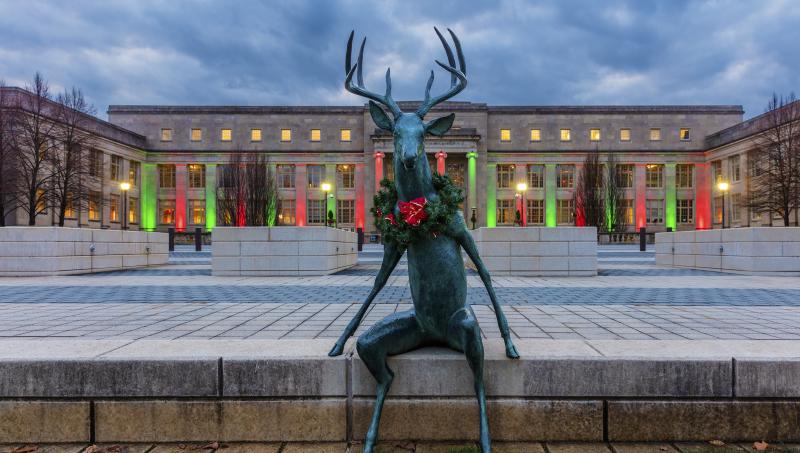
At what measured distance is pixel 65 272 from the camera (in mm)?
13094

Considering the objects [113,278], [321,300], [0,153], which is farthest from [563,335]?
[0,153]

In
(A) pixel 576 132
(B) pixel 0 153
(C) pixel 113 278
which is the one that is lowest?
(C) pixel 113 278

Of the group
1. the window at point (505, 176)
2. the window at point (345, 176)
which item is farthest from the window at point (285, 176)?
the window at point (505, 176)

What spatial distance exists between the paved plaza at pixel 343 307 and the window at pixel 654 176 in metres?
55.2

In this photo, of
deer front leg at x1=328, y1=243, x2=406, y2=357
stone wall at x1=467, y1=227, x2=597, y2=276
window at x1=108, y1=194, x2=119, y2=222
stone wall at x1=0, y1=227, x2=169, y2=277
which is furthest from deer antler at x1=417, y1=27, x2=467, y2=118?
window at x1=108, y1=194, x2=119, y2=222

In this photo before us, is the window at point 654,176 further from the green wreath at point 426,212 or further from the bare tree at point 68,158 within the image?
the green wreath at point 426,212

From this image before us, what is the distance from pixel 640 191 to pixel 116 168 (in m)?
65.9

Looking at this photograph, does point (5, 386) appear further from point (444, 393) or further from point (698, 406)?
point (698, 406)

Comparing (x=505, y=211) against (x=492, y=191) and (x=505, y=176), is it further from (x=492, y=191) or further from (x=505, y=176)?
(x=505, y=176)

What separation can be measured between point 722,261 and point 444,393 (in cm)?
1467

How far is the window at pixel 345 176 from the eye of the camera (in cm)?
6147

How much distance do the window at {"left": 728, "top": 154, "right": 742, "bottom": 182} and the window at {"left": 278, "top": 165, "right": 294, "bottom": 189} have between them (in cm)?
5487

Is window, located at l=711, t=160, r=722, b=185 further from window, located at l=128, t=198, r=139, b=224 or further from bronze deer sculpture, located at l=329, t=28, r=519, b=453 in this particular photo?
window, located at l=128, t=198, r=139, b=224

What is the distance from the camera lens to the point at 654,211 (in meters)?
60.6
